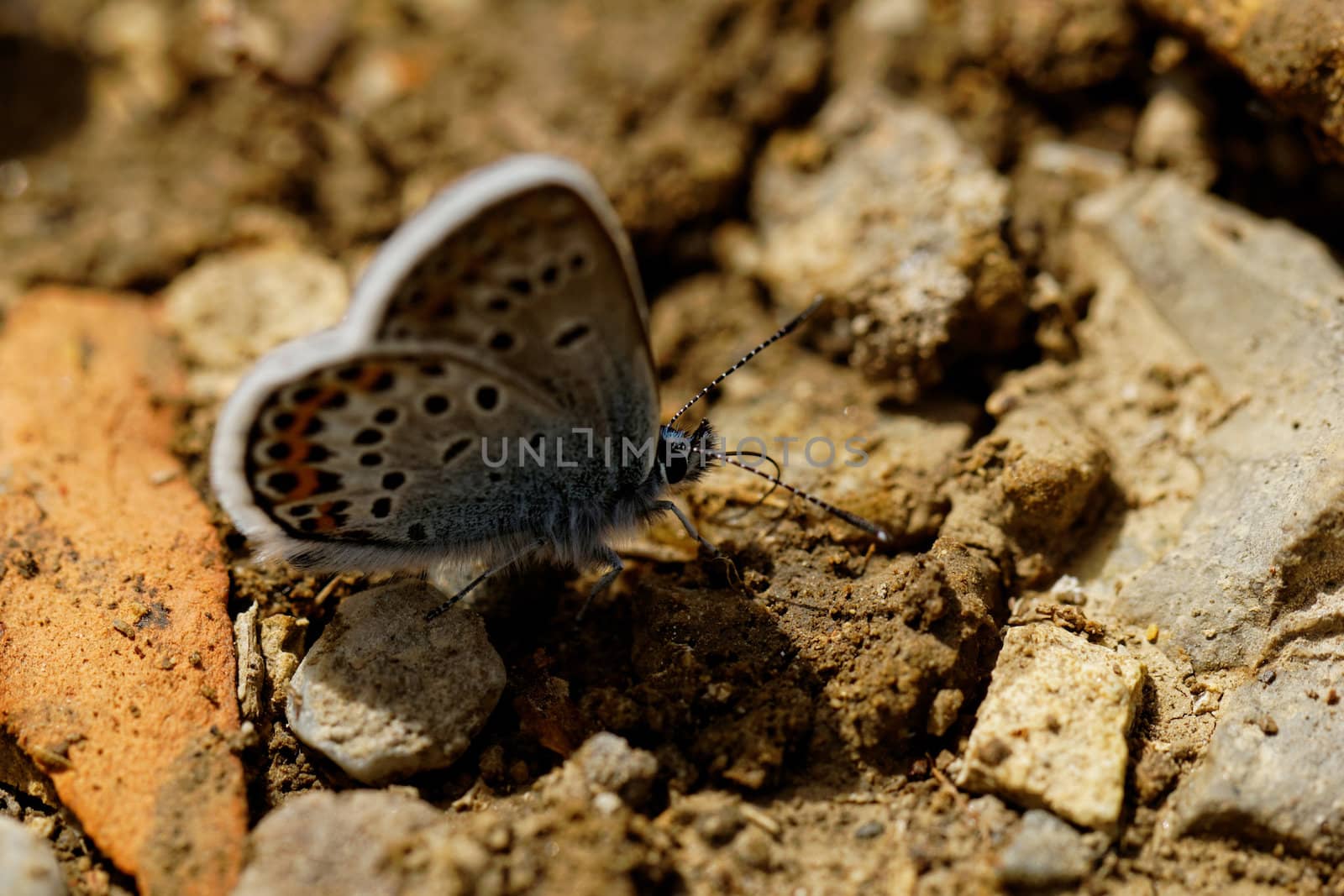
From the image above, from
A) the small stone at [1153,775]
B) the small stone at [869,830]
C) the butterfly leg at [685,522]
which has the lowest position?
the small stone at [869,830]

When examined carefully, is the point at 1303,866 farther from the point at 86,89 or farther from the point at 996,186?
the point at 86,89

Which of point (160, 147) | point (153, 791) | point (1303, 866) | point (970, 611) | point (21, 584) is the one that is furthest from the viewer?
point (160, 147)

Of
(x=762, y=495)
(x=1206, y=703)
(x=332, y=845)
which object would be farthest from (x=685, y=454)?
(x=1206, y=703)

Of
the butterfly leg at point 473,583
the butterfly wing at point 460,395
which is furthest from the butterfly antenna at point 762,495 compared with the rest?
the butterfly leg at point 473,583

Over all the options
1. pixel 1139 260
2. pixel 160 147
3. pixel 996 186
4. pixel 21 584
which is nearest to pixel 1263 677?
pixel 1139 260

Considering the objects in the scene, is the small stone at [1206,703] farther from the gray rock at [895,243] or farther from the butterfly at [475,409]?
the gray rock at [895,243]

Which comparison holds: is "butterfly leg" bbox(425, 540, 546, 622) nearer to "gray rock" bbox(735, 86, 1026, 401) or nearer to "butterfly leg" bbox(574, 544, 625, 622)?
"butterfly leg" bbox(574, 544, 625, 622)

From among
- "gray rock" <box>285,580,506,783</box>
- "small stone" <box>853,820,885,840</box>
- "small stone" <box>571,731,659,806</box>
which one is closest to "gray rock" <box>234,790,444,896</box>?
"gray rock" <box>285,580,506,783</box>
